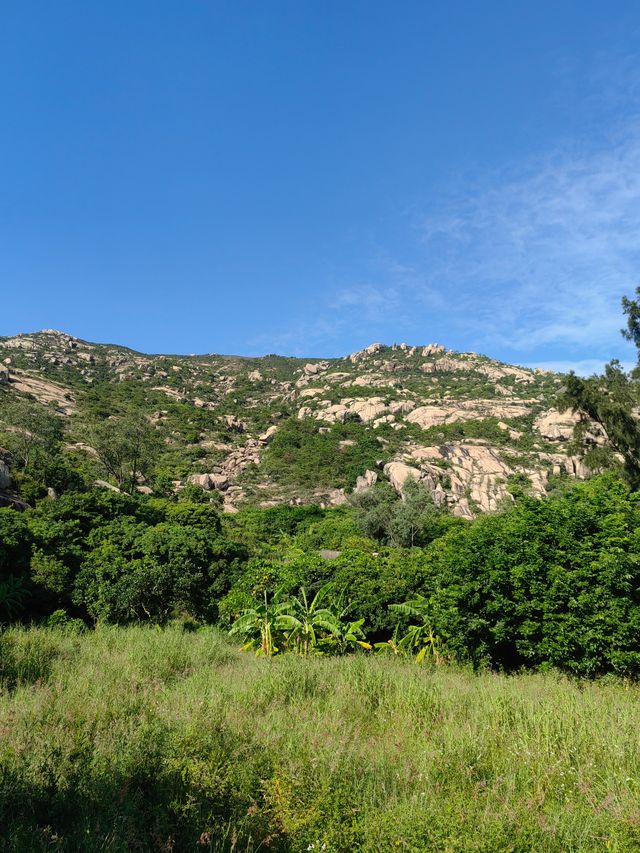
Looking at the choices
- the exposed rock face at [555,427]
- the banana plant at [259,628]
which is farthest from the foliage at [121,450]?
the exposed rock face at [555,427]

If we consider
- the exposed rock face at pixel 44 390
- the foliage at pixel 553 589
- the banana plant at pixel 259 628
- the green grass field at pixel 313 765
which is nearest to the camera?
the green grass field at pixel 313 765

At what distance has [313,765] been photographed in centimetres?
389

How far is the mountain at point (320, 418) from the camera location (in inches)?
2483

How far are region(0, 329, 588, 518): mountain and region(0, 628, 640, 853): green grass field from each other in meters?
38.3

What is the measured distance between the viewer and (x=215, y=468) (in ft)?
219

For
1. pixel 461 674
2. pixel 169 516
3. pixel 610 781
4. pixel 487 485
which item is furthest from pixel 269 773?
pixel 487 485

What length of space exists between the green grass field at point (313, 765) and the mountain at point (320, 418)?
126 ft

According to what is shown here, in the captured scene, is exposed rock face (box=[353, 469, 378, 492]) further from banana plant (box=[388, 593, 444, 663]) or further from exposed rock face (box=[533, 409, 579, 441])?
banana plant (box=[388, 593, 444, 663])

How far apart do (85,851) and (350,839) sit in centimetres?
174

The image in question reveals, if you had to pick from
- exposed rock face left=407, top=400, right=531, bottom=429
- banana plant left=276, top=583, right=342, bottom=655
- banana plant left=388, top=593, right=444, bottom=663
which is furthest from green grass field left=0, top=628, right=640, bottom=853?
exposed rock face left=407, top=400, right=531, bottom=429

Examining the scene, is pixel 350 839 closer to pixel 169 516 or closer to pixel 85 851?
pixel 85 851

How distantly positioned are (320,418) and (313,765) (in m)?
89.0

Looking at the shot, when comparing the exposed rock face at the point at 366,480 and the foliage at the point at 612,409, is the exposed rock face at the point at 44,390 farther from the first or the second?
the foliage at the point at 612,409

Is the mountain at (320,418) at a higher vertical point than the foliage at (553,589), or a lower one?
higher
